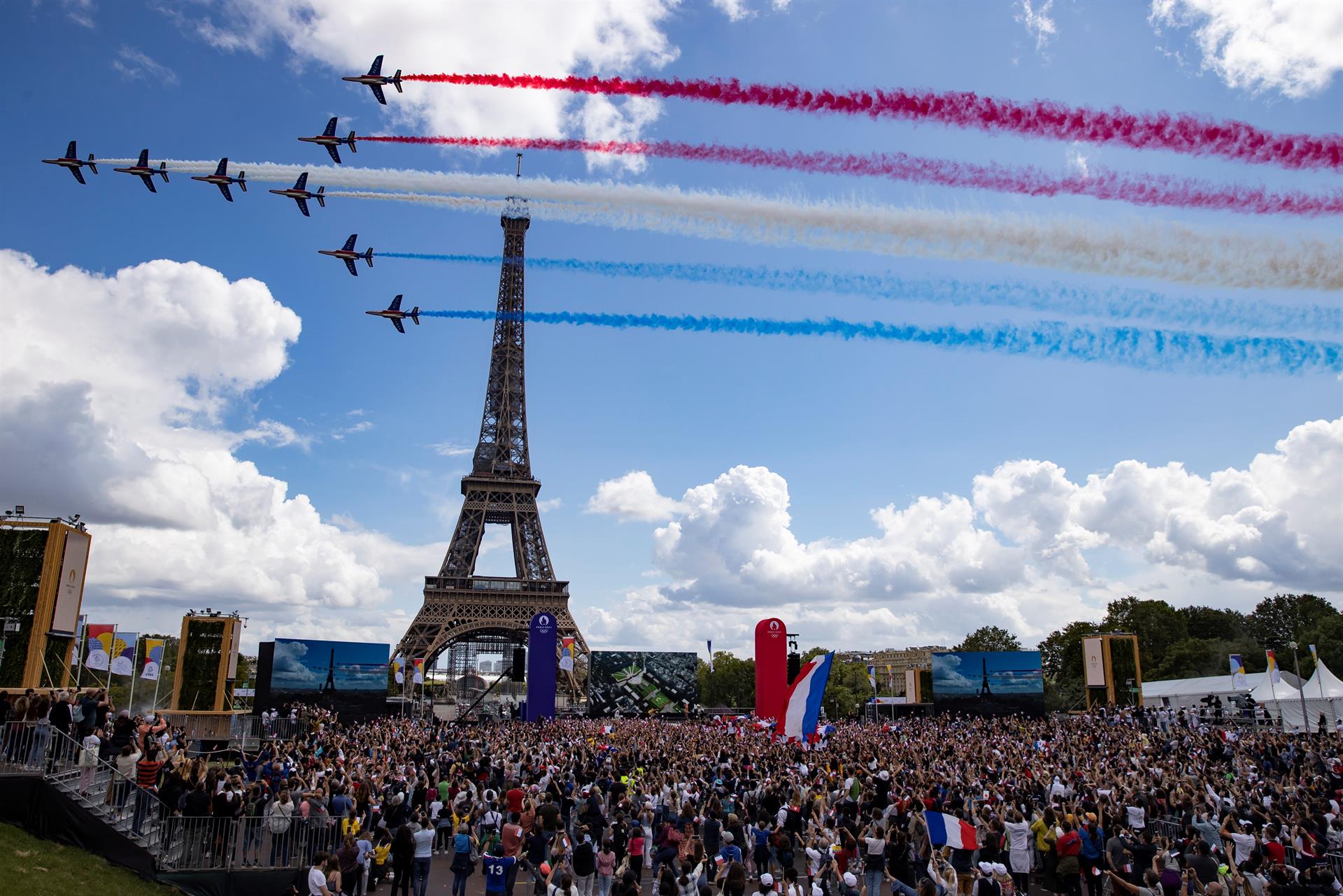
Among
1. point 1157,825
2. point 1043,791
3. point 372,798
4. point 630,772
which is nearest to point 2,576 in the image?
point 372,798

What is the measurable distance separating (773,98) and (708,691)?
95810 mm

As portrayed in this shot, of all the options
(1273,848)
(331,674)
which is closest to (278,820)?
(1273,848)

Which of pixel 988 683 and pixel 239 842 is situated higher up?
pixel 988 683

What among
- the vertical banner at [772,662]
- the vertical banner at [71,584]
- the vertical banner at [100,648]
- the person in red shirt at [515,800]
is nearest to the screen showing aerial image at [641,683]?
the vertical banner at [772,662]

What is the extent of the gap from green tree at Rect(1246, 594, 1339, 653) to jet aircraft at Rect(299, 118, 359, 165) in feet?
297

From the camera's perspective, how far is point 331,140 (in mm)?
30156

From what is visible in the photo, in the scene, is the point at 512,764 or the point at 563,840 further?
the point at 512,764

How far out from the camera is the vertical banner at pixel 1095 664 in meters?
49.7

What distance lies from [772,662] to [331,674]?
71.5 feet

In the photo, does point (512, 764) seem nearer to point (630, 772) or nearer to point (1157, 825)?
point (630, 772)

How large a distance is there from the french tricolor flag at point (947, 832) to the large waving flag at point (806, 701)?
597 inches

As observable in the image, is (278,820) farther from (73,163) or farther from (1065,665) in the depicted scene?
(1065,665)

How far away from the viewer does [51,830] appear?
46.9 feet

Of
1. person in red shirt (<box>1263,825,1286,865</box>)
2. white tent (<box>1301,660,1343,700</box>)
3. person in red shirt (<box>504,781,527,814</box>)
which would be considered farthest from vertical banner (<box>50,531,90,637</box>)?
white tent (<box>1301,660,1343,700</box>)
